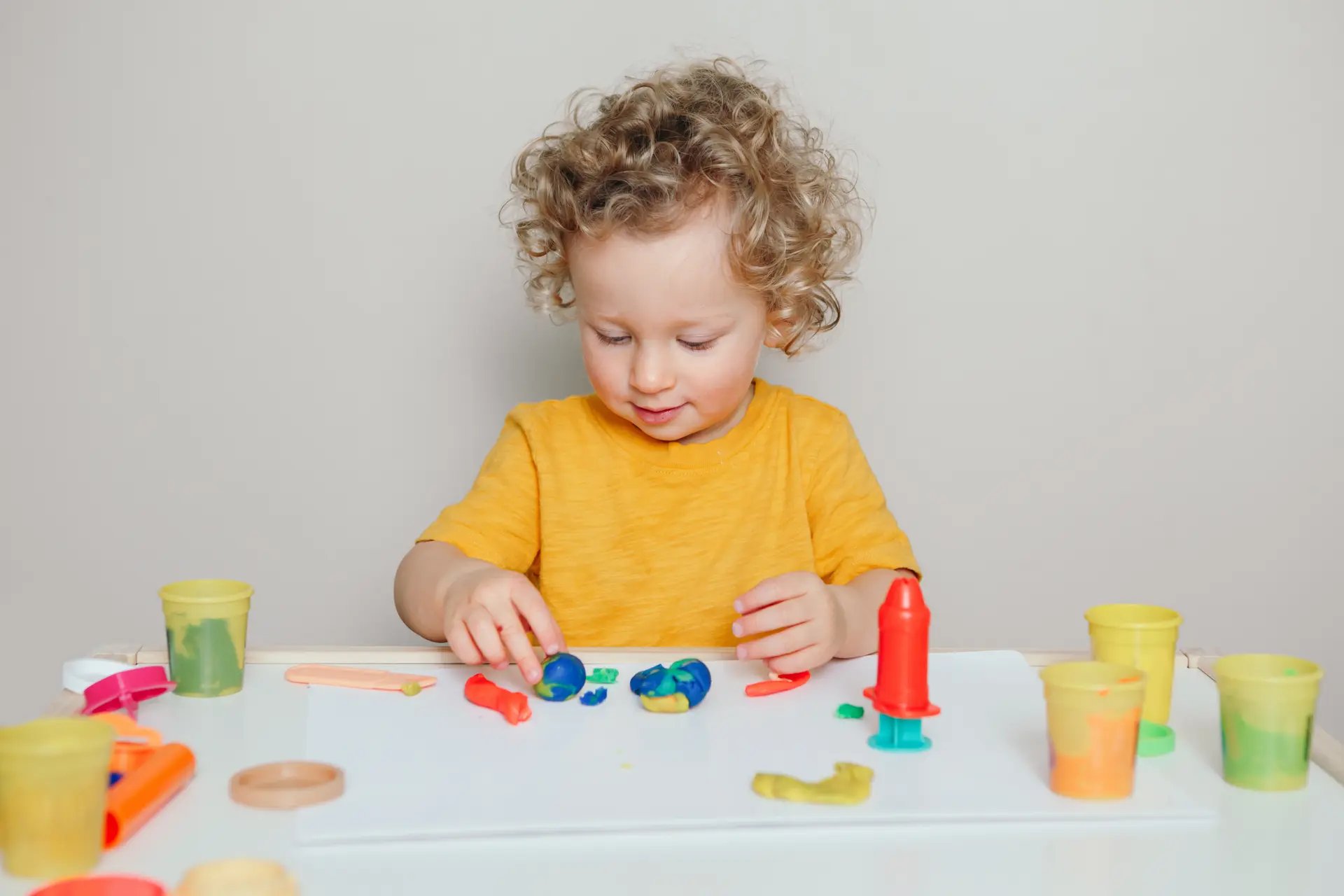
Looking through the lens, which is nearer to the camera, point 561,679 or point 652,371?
point 561,679

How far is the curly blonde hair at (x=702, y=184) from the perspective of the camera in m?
1.13

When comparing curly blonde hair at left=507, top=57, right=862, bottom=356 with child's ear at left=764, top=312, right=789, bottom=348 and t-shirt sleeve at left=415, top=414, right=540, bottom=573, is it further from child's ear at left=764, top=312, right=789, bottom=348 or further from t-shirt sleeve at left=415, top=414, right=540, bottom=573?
t-shirt sleeve at left=415, top=414, right=540, bottom=573

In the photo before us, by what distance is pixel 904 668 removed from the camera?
0.77 metres

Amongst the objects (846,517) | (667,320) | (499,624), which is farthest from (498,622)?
(846,517)

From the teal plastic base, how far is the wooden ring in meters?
0.31

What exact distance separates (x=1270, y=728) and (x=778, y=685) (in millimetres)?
305

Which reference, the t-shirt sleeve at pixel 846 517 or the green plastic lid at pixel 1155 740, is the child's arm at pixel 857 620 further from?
the green plastic lid at pixel 1155 740

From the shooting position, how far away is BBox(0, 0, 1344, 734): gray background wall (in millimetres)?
1509

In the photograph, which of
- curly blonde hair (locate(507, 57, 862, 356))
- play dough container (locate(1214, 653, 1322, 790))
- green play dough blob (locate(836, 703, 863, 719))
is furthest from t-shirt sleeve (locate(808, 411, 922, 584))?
play dough container (locate(1214, 653, 1322, 790))

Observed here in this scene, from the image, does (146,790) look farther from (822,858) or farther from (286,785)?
(822,858)

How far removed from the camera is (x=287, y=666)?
0.94 meters

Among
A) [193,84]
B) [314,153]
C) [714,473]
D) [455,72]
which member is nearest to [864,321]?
[714,473]

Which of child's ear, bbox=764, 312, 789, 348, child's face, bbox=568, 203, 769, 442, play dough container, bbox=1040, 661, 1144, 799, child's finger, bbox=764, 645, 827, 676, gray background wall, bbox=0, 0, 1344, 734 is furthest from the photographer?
gray background wall, bbox=0, 0, 1344, 734

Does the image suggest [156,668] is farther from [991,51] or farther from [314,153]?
[991,51]
